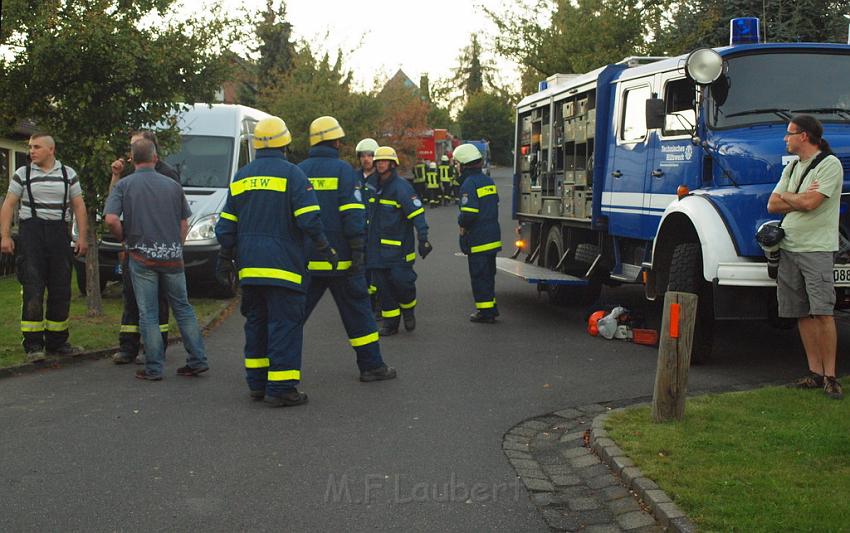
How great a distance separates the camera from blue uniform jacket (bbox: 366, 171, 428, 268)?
11.4m

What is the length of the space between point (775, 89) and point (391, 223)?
4.13 metres

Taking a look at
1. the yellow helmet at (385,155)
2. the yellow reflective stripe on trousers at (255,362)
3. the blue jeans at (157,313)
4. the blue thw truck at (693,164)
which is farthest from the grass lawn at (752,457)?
the yellow helmet at (385,155)

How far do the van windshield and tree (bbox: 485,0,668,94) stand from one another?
11.8m

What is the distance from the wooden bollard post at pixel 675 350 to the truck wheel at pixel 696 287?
2.30 m

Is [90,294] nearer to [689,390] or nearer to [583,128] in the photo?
[583,128]

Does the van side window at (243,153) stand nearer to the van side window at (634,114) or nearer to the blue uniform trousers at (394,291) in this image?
the blue uniform trousers at (394,291)

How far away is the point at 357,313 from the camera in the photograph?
8.50m

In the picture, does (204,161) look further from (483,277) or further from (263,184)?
(263,184)

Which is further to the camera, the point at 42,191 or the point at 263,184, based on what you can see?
the point at 42,191

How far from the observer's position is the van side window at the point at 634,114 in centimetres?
1074

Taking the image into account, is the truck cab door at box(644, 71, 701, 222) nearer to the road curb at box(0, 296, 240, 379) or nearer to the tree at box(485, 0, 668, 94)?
the road curb at box(0, 296, 240, 379)

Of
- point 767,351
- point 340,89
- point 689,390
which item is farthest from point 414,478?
point 340,89

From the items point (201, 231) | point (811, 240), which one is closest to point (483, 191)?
point (201, 231)

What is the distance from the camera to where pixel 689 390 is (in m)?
8.16
